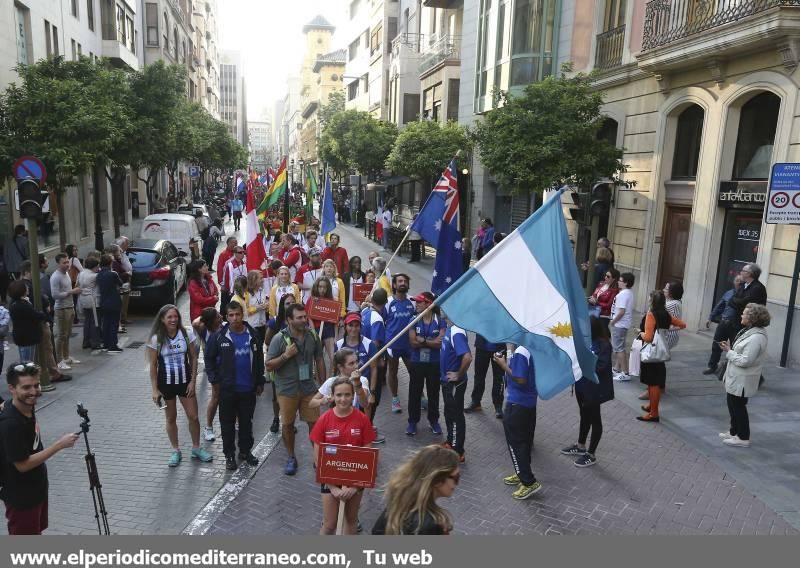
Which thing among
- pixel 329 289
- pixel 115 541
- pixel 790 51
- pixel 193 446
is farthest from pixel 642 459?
pixel 790 51

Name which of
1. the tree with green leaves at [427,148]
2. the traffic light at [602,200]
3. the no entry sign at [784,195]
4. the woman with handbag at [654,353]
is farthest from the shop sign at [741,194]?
the tree with green leaves at [427,148]

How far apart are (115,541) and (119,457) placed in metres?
2.47

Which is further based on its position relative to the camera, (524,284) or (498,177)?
(498,177)

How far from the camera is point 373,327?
24.2ft

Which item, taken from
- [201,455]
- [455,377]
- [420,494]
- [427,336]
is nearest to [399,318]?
[427,336]

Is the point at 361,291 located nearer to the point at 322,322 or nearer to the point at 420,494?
the point at 322,322

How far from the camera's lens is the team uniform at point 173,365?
246 inches

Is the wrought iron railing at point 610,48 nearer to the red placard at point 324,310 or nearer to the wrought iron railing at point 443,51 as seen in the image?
the red placard at point 324,310

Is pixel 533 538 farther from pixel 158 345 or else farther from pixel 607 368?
pixel 158 345

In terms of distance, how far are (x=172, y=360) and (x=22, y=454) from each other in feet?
7.49

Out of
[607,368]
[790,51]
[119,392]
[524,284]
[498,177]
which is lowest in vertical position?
[119,392]

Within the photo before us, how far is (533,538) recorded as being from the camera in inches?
201

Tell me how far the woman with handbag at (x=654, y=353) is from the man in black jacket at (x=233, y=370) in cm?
488

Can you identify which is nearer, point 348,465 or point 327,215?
point 348,465
